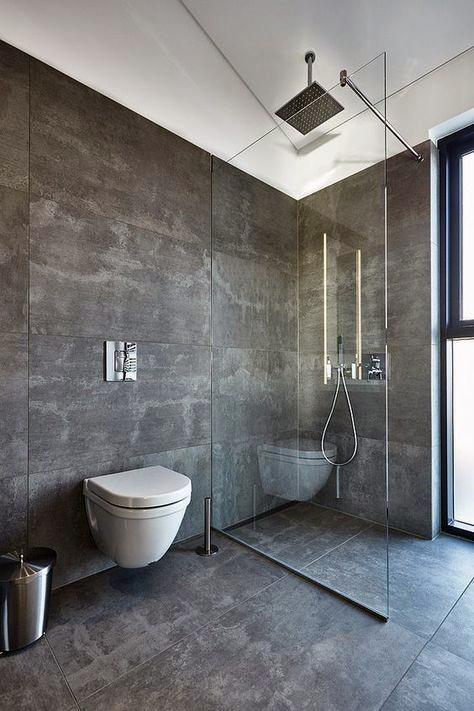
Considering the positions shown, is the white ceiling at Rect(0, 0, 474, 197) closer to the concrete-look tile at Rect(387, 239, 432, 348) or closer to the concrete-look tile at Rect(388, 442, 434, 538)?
the concrete-look tile at Rect(387, 239, 432, 348)

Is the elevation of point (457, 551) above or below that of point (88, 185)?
below

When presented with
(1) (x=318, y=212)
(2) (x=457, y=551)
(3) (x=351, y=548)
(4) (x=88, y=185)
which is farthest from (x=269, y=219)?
(2) (x=457, y=551)

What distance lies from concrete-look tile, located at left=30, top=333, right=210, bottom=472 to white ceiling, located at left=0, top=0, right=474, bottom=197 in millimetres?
1315

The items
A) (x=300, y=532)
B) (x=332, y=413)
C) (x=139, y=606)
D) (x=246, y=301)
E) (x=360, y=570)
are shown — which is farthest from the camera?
(x=246, y=301)

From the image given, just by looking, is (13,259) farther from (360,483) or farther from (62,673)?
(360,483)

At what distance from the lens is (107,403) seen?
1987mm

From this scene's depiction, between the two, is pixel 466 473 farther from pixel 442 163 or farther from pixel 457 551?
pixel 442 163

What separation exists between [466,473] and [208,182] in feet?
8.17

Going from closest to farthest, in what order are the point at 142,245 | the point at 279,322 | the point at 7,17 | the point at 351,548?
the point at 7,17 → the point at 351,548 → the point at 142,245 → the point at 279,322

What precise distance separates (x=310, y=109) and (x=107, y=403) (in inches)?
74.7

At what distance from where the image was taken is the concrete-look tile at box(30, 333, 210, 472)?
1776 millimetres

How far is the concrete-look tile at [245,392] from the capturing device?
239 centimetres

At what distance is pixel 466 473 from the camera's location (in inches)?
94.7

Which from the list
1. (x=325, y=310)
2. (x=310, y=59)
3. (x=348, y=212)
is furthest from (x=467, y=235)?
→ (x=310, y=59)
